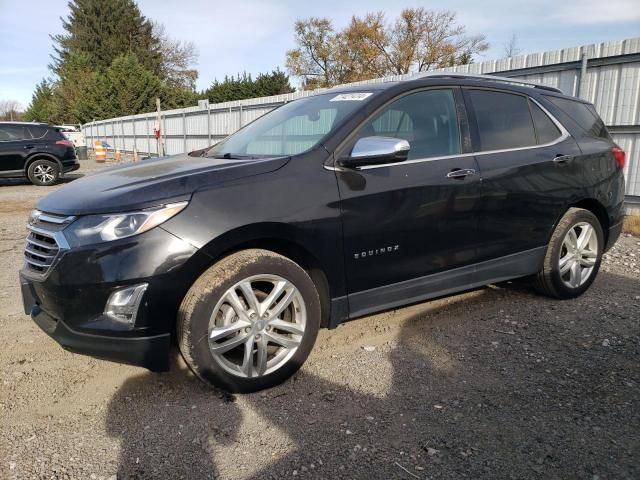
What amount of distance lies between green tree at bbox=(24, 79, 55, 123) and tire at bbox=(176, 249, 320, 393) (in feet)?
197

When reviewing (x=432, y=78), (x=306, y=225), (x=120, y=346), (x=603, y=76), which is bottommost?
(x=120, y=346)

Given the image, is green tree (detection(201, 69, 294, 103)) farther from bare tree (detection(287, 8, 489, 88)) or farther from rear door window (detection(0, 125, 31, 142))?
rear door window (detection(0, 125, 31, 142))

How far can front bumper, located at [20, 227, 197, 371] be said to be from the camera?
7.80ft

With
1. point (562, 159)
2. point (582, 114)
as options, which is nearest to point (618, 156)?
point (582, 114)

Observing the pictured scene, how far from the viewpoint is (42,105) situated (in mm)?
60906

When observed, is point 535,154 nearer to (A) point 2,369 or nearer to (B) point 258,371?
(B) point 258,371

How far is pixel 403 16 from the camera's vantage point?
1551 inches

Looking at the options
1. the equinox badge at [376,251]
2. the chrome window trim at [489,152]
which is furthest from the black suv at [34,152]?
the equinox badge at [376,251]

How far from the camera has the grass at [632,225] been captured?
6852 mm

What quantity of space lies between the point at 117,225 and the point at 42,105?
6925cm

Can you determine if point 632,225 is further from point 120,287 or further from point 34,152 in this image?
point 34,152

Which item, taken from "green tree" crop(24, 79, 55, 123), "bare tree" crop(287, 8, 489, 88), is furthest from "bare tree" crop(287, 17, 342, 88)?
"green tree" crop(24, 79, 55, 123)

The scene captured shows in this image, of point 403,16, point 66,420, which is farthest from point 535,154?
point 403,16

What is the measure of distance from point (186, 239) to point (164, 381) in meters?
1.00
